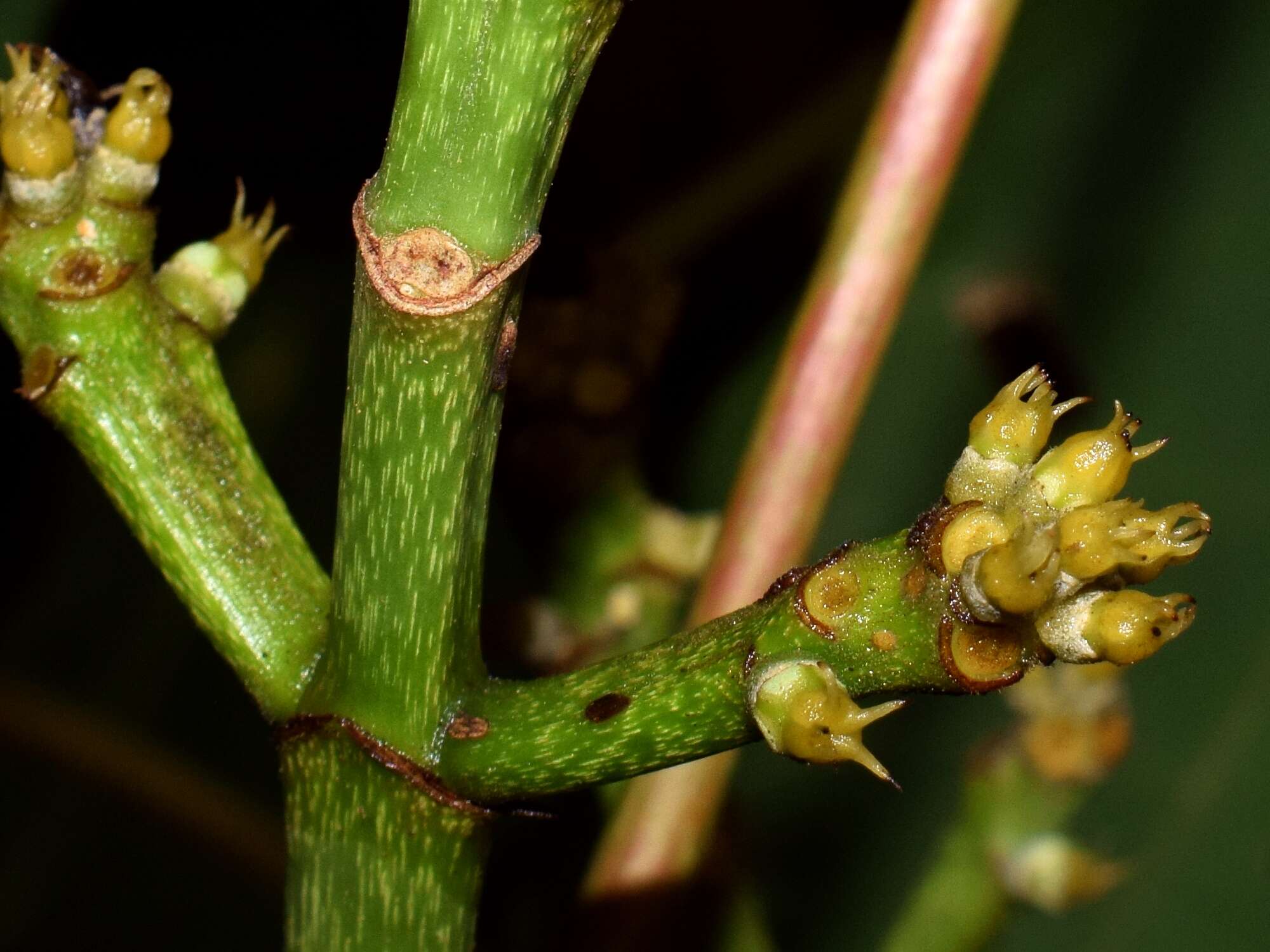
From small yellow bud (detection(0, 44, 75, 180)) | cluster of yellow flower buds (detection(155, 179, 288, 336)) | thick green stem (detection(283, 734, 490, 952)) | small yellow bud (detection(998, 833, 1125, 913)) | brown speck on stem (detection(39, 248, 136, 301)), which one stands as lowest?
small yellow bud (detection(998, 833, 1125, 913))

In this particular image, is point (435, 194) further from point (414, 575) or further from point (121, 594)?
point (121, 594)

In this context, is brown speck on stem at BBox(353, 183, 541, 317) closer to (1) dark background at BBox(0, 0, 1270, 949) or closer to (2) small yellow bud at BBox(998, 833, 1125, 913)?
(1) dark background at BBox(0, 0, 1270, 949)

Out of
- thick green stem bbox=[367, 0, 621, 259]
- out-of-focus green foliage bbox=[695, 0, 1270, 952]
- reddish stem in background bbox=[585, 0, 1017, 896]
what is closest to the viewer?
thick green stem bbox=[367, 0, 621, 259]

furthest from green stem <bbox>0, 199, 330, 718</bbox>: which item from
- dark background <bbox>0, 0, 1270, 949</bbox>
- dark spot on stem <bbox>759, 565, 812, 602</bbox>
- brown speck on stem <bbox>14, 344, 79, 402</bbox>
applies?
dark background <bbox>0, 0, 1270, 949</bbox>

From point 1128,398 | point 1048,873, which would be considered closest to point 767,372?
point 1128,398

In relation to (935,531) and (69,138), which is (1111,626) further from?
(69,138)

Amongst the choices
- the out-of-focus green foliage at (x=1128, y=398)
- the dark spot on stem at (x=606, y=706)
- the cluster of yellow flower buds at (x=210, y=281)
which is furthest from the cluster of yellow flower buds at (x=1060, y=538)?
the out-of-focus green foliage at (x=1128, y=398)

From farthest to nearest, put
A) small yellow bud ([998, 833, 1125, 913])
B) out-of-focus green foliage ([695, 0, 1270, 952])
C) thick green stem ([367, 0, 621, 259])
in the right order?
out-of-focus green foliage ([695, 0, 1270, 952]), small yellow bud ([998, 833, 1125, 913]), thick green stem ([367, 0, 621, 259])

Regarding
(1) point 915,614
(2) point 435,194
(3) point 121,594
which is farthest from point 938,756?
(2) point 435,194
